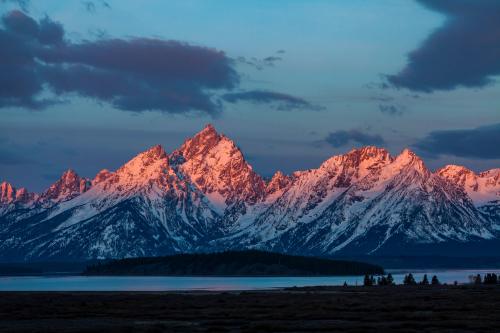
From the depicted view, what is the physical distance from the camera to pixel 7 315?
125312mm

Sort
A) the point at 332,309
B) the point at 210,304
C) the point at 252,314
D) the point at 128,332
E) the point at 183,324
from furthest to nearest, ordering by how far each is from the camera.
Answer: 1. the point at 210,304
2. the point at 332,309
3. the point at 252,314
4. the point at 183,324
5. the point at 128,332

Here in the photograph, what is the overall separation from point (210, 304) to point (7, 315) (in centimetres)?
3526

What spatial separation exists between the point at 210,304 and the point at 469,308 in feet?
131

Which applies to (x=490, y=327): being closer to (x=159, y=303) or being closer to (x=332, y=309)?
(x=332, y=309)

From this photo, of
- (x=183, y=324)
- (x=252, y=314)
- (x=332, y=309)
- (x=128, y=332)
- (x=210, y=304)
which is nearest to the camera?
(x=128, y=332)

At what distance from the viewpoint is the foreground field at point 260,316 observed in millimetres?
101875

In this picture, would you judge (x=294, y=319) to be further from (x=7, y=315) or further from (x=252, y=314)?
(x=7, y=315)

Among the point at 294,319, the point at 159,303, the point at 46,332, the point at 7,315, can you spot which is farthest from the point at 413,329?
the point at 159,303

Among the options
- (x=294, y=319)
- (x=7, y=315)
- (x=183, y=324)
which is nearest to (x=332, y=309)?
(x=294, y=319)

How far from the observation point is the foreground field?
10188 centimetres

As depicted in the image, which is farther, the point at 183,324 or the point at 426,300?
the point at 426,300

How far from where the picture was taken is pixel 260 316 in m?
119

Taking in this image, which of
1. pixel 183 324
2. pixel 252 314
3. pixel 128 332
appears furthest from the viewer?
pixel 252 314

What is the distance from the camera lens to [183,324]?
108500 mm
